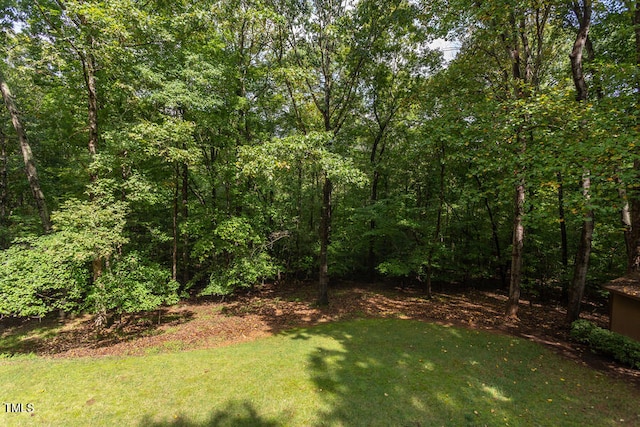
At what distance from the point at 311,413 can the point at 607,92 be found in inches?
405

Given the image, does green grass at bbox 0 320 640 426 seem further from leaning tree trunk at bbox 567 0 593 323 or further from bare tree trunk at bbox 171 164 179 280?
bare tree trunk at bbox 171 164 179 280

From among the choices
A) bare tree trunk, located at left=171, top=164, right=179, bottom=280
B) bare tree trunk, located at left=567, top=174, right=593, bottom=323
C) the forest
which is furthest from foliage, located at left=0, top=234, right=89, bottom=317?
bare tree trunk, located at left=567, top=174, right=593, bottom=323

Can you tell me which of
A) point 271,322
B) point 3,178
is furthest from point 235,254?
point 3,178

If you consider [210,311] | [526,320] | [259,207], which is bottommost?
[210,311]

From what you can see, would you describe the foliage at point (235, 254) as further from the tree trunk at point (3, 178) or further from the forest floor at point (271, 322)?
the tree trunk at point (3, 178)

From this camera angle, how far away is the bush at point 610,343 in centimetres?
591

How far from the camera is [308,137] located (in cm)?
845

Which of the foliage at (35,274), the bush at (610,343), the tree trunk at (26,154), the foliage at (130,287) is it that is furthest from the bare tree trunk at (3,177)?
the bush at (610,343)

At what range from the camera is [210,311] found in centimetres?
1125

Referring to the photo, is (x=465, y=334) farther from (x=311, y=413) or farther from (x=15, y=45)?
(x=15, y=45)

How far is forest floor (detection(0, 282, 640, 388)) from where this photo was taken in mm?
7836

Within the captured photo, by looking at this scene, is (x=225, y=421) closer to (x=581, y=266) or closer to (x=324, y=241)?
(x=324, y=241)

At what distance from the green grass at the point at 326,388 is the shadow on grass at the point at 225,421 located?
2 centimetres

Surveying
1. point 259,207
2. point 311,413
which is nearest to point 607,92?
point 311,413
